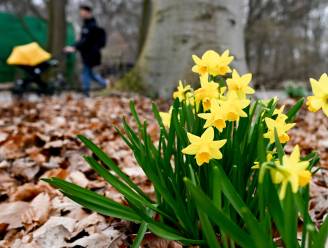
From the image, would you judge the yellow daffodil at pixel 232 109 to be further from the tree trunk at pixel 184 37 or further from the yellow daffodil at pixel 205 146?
the tree trunk at pixel 184 37

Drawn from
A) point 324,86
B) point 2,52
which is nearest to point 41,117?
point 324,86

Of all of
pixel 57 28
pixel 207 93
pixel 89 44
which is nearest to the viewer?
pixel 207 93

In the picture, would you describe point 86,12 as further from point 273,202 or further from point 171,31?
point 273,202

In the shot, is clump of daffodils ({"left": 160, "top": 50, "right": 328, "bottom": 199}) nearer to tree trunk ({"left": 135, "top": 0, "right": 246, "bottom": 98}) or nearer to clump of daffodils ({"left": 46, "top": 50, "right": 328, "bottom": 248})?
clump of daffodils ({"left": 46, "top": 50, "right": 328, "bottom": 248})

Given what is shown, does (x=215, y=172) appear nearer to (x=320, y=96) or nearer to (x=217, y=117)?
(x=217, y=117)

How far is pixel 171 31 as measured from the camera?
4.82m

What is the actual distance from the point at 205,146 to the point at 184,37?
12.8 ft

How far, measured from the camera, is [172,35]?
4828mm

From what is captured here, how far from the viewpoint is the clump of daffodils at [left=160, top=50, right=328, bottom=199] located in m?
0.80

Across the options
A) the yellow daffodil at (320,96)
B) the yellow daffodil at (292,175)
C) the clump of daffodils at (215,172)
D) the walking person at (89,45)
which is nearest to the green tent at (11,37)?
the walking person at (89,45)

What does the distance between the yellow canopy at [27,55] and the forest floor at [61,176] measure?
9.82 ft

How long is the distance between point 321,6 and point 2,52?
1566 cm

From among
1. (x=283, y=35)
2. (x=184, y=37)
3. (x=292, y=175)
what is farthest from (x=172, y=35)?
(x=283, y=35)

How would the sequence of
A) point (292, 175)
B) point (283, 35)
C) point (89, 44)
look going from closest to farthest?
point (292, 175) → point (89, 44) → point (283, 35)
